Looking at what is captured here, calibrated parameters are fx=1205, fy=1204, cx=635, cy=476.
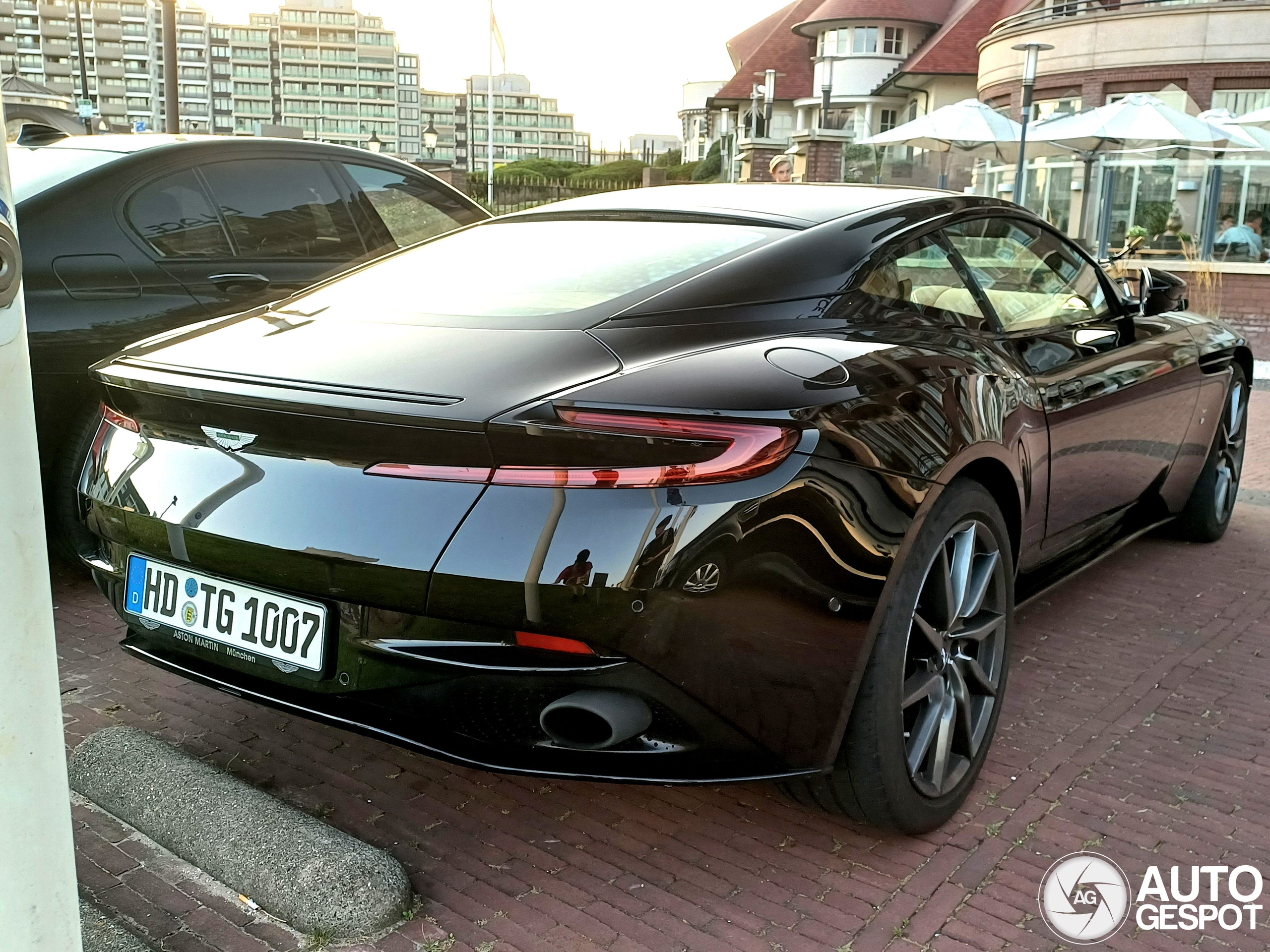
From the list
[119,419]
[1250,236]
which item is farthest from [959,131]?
[119,419]

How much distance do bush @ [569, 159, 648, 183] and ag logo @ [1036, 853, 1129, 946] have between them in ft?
186

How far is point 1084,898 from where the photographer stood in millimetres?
2455

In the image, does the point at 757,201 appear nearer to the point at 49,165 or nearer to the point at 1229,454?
the point at 49,165

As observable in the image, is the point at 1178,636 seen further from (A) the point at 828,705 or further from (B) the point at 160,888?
(B) the point at 160,888

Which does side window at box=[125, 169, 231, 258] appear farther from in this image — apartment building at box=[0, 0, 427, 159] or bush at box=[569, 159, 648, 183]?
apartment building at box=[0, 0, 427, 159]

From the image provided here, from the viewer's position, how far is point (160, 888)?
240cm

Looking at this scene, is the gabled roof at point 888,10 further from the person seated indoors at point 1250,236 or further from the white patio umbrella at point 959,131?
the person seated indoors at point 1250,236

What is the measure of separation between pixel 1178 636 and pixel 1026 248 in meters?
1.43

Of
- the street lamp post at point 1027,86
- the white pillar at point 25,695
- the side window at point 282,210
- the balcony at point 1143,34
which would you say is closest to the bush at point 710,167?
the balcony at point 1143,34

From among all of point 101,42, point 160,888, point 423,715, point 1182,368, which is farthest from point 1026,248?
point 101,42

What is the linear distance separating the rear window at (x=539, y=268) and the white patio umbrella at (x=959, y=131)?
16287 mm

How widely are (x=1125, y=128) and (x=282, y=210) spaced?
13722mm

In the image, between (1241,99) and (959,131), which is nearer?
(959,131)

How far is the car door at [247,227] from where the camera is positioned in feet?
14.1
